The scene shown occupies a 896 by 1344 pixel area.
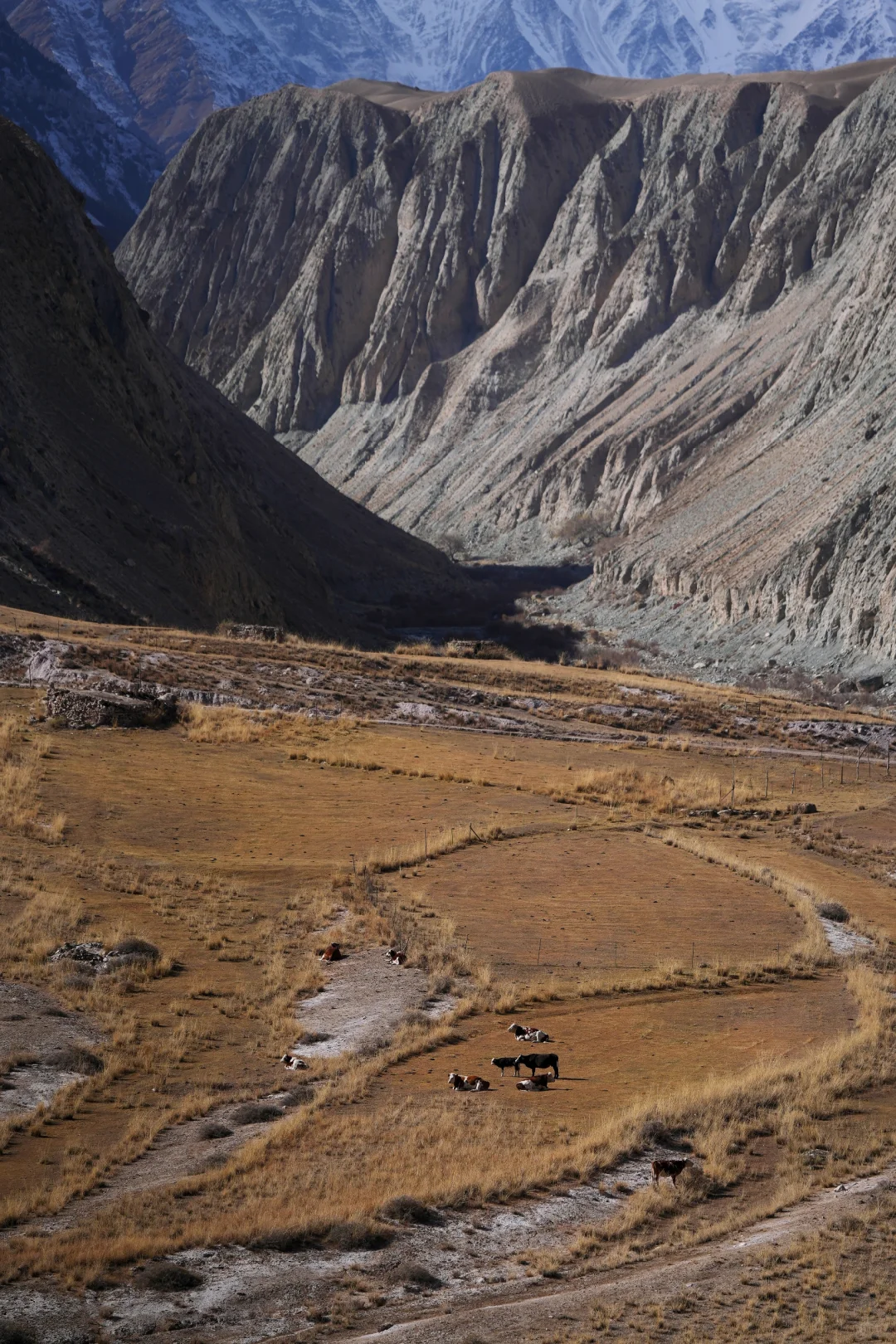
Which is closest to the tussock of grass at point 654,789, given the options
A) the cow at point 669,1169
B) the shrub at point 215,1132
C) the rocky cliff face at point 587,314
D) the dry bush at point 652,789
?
the dry bush at point 652,789

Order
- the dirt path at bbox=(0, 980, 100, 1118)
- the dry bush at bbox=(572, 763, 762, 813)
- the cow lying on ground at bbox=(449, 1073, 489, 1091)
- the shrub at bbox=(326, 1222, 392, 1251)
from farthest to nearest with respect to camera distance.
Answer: the dry bush at bbox=(572, 763, 762, 813) < the cow lying on ground at bbox=(449, 1073, 489, 1091) < the dirt path at bbox=(0, 980, 100, 1118) < the shrub at bbox=(326, 1222, 392, 1251)

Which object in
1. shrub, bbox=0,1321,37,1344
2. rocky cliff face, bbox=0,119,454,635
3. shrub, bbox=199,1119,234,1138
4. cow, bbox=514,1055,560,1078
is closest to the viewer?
shrub, bbox=0,1321,37,1344

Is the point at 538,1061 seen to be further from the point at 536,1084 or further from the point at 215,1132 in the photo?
the point at 215,1132

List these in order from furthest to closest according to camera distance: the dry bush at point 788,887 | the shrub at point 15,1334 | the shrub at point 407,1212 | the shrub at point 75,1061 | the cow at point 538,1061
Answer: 1. the dry bush at point 788,887
2. the cow at point 538,1061
3. the shrub at point 75,1061
4. the shrub at point 407,1212
5. the shrub at point 15,1334

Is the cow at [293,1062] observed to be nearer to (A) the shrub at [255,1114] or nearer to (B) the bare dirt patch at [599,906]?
(A) the shrub at [255,1114]

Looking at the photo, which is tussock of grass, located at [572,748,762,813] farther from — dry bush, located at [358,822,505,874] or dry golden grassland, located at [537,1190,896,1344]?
dry golden grassland, located at [537,1190,896,1344]

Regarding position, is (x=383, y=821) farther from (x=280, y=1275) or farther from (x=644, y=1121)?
(x=280, y=1275)

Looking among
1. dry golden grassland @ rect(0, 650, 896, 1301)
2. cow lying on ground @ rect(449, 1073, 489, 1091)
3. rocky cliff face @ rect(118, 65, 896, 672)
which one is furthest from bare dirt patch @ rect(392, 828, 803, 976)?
rocky cliff face @ rect(118, 65, 896, 672)
